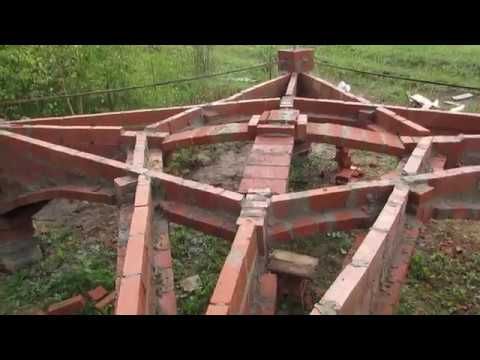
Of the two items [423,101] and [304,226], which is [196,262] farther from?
[423,101]

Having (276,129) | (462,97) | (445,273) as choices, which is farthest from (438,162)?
(462,97)

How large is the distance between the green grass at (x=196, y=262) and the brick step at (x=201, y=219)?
98.1 inches

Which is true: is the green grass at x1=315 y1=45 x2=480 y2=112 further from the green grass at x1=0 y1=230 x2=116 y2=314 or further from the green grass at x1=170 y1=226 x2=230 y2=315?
the green grass at x1=0 y1=230 x2=116 y2=314

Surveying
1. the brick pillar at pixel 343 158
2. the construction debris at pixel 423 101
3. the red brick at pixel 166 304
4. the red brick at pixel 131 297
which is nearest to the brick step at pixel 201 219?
the red brick at pixel 166 304

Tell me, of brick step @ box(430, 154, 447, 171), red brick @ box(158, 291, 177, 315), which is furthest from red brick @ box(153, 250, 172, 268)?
brick step @ box(430, 154, 447, 171)

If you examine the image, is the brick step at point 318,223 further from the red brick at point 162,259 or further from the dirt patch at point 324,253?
the dirt patch at point 324,253

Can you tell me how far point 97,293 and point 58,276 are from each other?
1.09 meters

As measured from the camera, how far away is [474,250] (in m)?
8.41

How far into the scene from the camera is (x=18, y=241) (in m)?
8.45

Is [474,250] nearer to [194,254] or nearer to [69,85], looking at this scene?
[194,254]

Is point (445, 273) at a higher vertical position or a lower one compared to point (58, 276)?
higher

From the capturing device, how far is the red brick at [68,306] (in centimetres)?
727

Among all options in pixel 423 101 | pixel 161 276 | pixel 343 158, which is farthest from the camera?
pixel 423 101

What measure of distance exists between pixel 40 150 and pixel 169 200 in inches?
90.8
